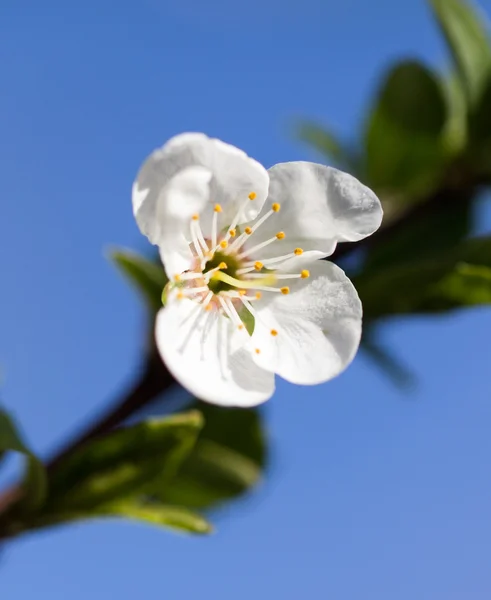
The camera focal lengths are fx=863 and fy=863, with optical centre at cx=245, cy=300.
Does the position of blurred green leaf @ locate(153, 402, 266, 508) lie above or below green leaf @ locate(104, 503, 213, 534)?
below

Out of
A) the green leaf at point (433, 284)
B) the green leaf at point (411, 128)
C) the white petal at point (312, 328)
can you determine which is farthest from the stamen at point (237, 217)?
the green leaf at point (411, 128)

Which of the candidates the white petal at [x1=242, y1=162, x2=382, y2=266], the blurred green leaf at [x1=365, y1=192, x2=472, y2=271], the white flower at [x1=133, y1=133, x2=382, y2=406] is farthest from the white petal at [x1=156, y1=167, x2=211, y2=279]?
the blurred green leaf at [x1=365, y1=192, x2=472, y2=271]

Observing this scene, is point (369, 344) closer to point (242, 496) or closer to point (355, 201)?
point (242, 496)

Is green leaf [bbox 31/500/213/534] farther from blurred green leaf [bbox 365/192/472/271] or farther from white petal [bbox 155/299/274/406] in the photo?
blurred green leaf [bbox 365/192/472/271]

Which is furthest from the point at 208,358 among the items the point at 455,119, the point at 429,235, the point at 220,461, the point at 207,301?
the point at 455,119

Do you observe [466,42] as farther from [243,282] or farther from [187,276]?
[187,276]

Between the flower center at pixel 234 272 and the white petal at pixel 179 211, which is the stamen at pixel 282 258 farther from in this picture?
the white petal at pixel 179 211
